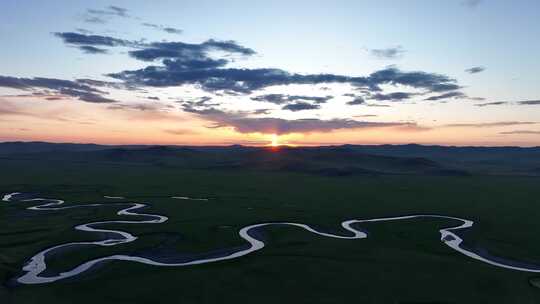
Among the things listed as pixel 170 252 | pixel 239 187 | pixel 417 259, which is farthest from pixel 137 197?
pixel 417 259

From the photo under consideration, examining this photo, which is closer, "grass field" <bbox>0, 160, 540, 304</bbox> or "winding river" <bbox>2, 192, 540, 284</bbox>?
"grass field" <bbox>0, 160, 540, 304</bbox>

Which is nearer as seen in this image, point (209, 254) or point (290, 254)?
point (290, 254)

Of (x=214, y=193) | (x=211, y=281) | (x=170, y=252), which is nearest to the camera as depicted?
(x=211, y=281)

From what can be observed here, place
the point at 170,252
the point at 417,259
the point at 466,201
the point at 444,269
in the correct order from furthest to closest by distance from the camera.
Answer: the point at 466,201, the point at 170,252, the point at 417,259, the point at 444,269

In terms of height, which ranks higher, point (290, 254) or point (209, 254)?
point (290, 254)

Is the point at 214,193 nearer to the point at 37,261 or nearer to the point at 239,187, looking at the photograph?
the point at 239,187

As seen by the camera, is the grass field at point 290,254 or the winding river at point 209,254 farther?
the winding river at point 209,254

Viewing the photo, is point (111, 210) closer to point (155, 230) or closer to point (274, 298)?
point (155, 230)

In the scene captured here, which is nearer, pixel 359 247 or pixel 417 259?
pixel 417 259
